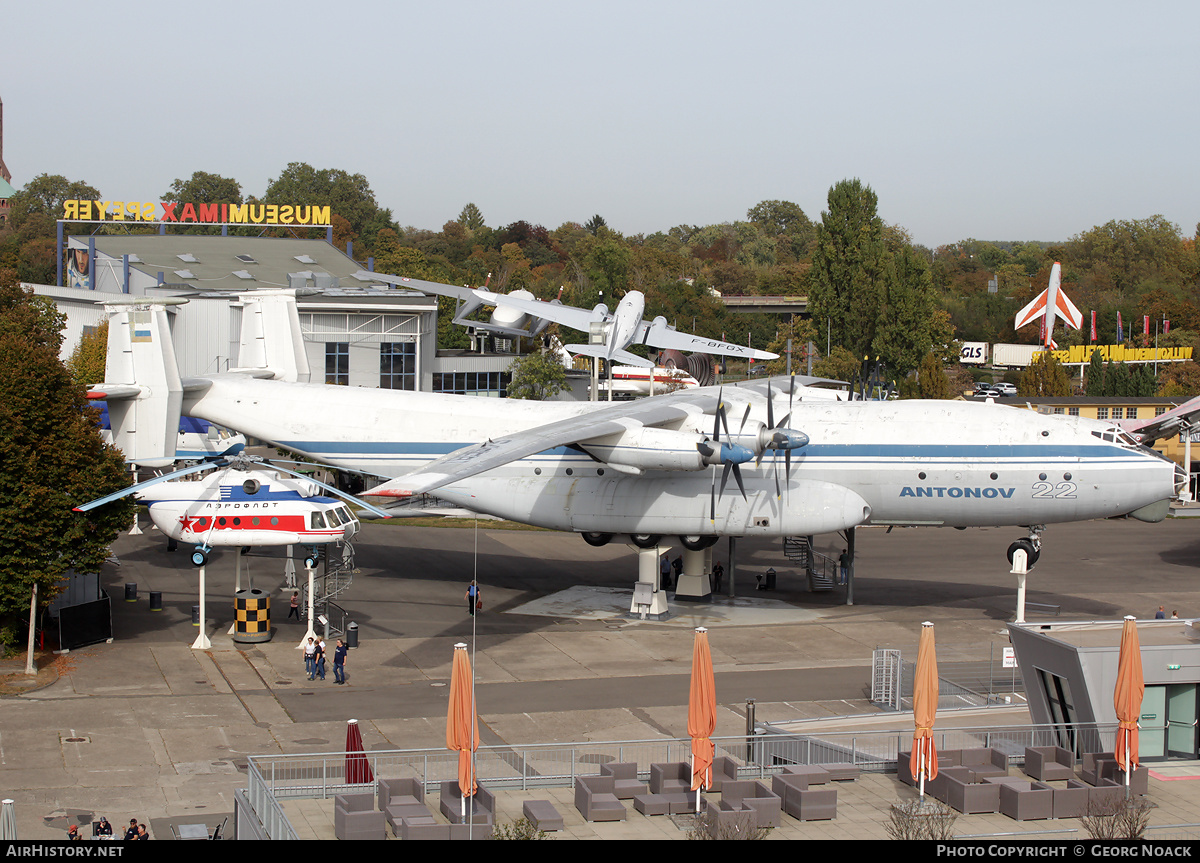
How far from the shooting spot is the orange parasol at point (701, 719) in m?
18.3

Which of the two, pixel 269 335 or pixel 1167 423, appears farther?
pixel 1167 423

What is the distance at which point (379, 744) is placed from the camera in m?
26.0

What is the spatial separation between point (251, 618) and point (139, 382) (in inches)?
353

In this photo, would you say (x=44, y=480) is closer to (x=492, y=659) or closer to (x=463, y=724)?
(x=492, y=659)

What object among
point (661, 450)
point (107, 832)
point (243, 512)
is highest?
point (661, 450)

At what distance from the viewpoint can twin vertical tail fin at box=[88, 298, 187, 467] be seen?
121ft

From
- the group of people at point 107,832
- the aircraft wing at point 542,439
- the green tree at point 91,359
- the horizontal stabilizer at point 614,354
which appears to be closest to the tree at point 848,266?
the horizontal stabilizer at point 614,354

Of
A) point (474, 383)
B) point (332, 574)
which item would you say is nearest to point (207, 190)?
point (474, 383)

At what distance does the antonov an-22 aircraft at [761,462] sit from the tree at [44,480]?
107 inches

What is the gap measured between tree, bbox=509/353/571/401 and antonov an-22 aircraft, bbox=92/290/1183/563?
135 feet

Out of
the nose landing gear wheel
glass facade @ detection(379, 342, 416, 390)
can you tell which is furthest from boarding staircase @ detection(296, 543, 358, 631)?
glass facade @ detection(379, 342, 416, 390)

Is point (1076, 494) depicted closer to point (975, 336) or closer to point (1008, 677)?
point (1008, 677)

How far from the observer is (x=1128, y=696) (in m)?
19.7

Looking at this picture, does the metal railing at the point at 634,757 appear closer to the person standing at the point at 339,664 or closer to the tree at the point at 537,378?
the person standing at the point at 339,664
